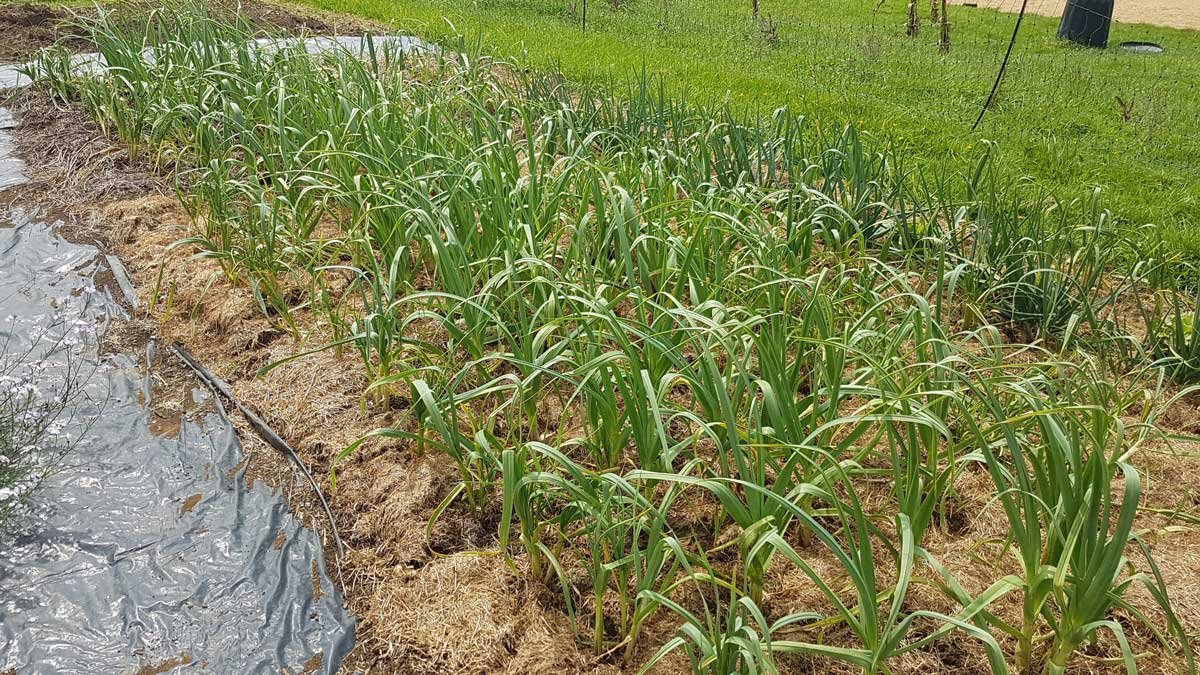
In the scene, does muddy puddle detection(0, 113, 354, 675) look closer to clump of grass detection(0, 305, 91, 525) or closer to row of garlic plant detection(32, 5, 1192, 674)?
clump of grass detection(0, 305, 91, 525)

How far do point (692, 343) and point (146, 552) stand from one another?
1640mm

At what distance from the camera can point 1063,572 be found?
1.83m

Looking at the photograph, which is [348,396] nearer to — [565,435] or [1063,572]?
[565,435]

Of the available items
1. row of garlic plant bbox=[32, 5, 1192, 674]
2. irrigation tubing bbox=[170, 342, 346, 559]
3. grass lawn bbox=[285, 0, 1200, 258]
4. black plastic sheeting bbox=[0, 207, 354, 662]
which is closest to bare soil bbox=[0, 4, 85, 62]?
grass lawn bbox=[285, 0, 1200, 258]

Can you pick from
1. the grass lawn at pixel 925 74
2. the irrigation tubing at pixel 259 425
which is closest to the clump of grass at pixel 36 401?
the irrigation tubing at pixel 259 425

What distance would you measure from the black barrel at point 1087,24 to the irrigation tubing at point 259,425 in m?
9.53

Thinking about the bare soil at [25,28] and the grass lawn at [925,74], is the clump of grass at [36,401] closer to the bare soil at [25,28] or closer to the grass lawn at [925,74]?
the grass lawn at [925,74]

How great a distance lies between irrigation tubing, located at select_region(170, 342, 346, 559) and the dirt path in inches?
441

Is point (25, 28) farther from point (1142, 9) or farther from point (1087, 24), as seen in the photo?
point (1142, 9)

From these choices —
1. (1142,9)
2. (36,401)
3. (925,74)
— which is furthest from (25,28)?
(1142,9)

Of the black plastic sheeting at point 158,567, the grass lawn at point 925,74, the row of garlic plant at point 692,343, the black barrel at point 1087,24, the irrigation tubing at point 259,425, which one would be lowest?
the black plastic sheeting at point 158,567

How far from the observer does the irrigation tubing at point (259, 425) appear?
2.61m

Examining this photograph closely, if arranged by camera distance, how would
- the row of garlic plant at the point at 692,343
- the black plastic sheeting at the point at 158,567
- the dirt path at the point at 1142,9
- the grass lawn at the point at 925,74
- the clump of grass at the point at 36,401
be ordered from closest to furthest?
the row of garlic plant at the point at 692,343
the black plastic sheeting at the point at 158,567
the clump of grass at the point at 36,401
the grass lawn at the point at 925,74
the dirt path at the point at 1142,9

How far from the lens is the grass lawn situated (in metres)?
5.31
